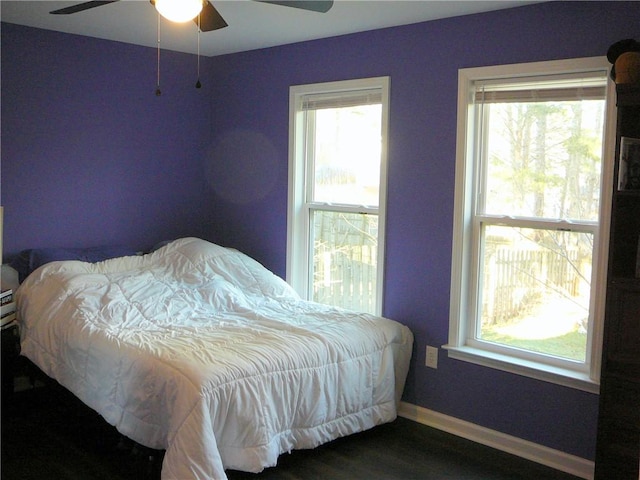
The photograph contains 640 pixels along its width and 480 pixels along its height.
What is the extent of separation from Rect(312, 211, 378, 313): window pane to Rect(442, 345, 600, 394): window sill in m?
0.73

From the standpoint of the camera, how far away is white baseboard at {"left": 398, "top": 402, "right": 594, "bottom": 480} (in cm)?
324

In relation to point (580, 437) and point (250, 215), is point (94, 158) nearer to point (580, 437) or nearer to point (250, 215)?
point (250, 215)

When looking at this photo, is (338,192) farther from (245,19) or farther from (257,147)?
(245,19)

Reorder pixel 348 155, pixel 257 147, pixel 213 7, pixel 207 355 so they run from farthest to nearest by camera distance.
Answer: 1. pixel 257 147
2. pixel 348 155
3. pixel 207 355
4. pixel 213 7

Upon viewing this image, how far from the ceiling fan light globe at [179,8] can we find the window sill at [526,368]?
7.39ft

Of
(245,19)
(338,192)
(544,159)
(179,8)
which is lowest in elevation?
(338,192)

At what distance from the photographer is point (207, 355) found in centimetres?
301

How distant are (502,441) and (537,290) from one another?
2.66 feet

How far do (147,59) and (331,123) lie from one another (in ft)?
4.59

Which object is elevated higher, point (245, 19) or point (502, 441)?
point (245, 19)

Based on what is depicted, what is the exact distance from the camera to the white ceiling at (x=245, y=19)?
341 cm

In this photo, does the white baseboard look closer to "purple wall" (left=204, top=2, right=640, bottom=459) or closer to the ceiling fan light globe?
"purple wall" (left=204, top=2, right=640, bottom=459)

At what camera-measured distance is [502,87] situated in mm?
3459

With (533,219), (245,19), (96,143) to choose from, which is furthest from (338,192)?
(96,143)
